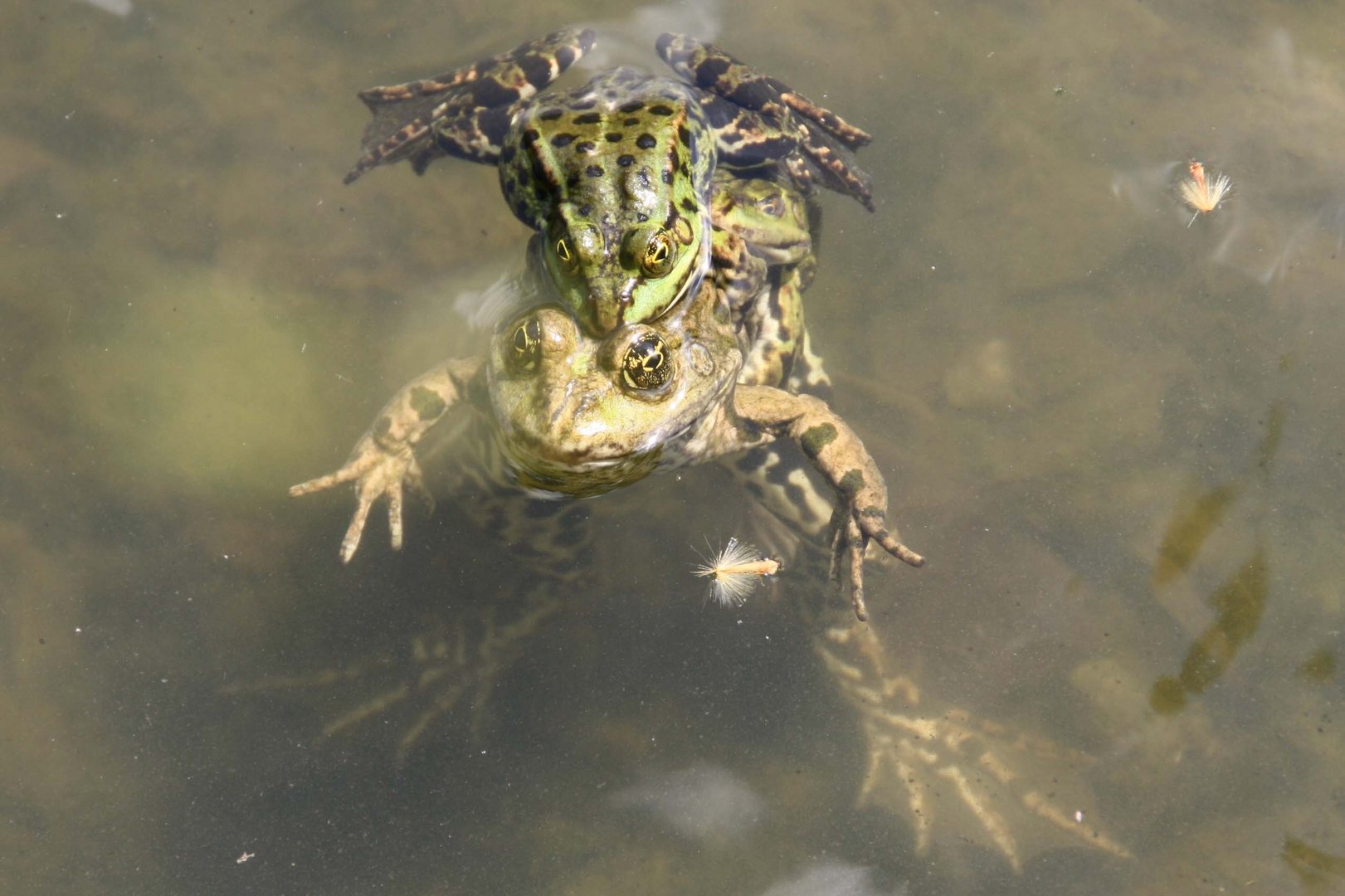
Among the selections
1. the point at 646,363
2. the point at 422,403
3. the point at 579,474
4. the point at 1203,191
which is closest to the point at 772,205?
the point at 646,363

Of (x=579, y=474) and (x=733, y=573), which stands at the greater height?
(x=579, y=474)

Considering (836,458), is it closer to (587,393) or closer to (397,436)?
(587,393)

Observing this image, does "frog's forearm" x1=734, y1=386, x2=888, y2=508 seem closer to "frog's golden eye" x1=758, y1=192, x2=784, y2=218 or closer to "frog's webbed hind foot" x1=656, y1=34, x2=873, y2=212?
"frog's golden eye" x1=758, y1=192, x2=784, y2=218

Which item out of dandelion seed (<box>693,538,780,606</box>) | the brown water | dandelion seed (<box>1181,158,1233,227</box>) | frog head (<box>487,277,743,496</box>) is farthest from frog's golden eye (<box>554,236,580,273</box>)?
dandelion seed (<box>1181,158,1233,227</box>)

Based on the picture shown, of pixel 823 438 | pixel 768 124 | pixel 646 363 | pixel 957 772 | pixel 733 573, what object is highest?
pixel 768 124

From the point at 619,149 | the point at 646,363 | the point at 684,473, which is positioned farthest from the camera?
the point at 684,473
